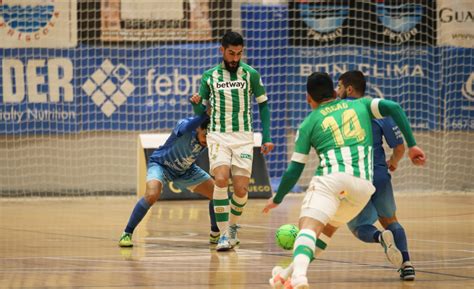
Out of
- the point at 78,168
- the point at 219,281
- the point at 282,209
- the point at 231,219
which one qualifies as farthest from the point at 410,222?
the point at 78,168

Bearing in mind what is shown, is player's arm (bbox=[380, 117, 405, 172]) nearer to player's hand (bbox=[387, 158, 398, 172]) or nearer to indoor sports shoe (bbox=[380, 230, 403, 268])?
player's hand (bbox=[387, 158, 398, 172])

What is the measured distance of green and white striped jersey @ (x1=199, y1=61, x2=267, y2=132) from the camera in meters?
9.00

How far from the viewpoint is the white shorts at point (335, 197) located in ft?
18.8

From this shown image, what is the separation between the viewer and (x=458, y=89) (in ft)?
54.7

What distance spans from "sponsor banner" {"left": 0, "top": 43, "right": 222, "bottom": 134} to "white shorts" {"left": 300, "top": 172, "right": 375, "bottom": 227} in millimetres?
10267

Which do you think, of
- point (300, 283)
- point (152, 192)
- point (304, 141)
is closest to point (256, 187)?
point (152, 192)

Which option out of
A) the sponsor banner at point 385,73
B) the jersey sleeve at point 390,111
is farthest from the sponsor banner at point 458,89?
the jersey sleeve at point 390,111

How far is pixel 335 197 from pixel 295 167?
31 centimetres

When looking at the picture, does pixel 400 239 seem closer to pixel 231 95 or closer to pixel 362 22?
pixel 231 95

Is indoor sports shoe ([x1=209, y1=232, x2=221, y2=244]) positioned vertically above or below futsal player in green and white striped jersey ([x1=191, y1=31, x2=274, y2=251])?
below

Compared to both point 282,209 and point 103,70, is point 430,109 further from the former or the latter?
point 103,70

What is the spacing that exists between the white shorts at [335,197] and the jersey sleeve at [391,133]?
1.11m

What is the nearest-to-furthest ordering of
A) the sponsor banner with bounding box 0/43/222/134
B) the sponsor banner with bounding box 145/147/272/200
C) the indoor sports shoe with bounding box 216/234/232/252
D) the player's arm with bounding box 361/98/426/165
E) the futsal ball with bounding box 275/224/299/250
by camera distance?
the player's arm with bounding box 361/98/426/165 → the futsal ball with bounding box 275/224/299/250 → the indoor sports shoe with bounding box 216/234/232/252 → the sponsor banner with bounding box 145/147/272/200 → the sponsor banner with bounding box 0/43/222/134

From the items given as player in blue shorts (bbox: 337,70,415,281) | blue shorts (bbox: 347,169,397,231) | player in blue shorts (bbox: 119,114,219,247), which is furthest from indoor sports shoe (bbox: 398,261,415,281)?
player in blue shorts (bbox: 119,114,219,247)
